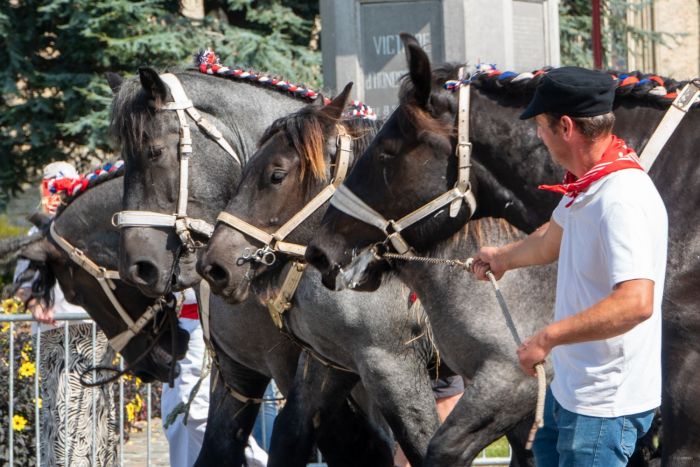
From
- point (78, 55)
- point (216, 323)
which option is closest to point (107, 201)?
point (216, 323)

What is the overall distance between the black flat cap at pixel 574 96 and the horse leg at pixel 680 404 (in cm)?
88

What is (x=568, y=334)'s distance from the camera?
3.26m

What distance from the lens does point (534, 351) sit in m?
3.33

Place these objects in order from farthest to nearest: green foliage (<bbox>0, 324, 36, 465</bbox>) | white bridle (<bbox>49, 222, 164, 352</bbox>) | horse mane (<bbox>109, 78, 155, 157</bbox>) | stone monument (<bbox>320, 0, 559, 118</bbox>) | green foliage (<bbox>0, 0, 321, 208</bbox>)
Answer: green foliage (<bbox>0, 0, 321, 208</bbox>) → stone monument (<bbox>320, 0, 559, 118</bbox>) → green foliage (<bbox>0, 324, 36, 465</bbox>) → white bridle (<bbox>49, 222, 164, 352</bbox>) → horse mane (<bbox>109, 78, 155, 157</bbox>)

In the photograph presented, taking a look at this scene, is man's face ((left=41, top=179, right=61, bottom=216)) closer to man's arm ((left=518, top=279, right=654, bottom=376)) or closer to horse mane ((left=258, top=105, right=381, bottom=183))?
horse mane ((left=258, top=105, right=381, bottom=183))

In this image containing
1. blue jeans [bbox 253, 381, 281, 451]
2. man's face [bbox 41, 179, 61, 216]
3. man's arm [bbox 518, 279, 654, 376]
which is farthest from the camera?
blue jeans [bbox 253, 381, 281, 451]

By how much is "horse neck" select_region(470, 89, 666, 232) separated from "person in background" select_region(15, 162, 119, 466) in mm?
3916

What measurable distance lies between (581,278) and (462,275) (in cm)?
131

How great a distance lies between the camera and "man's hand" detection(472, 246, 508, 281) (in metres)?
4.03

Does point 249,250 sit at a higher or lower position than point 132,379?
higher

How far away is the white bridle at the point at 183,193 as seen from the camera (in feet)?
18.1

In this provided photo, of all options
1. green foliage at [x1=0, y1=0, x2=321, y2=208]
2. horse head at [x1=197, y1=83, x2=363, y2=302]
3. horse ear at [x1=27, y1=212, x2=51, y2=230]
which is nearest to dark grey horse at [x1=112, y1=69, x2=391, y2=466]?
horse head at [x1=197, y1=83, x2=363, y2=302]

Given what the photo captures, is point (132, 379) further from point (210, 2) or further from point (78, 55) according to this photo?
point (210, 2)

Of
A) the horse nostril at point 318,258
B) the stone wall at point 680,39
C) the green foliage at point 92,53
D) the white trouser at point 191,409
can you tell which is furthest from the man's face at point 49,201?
the stone wall at point 680,39
